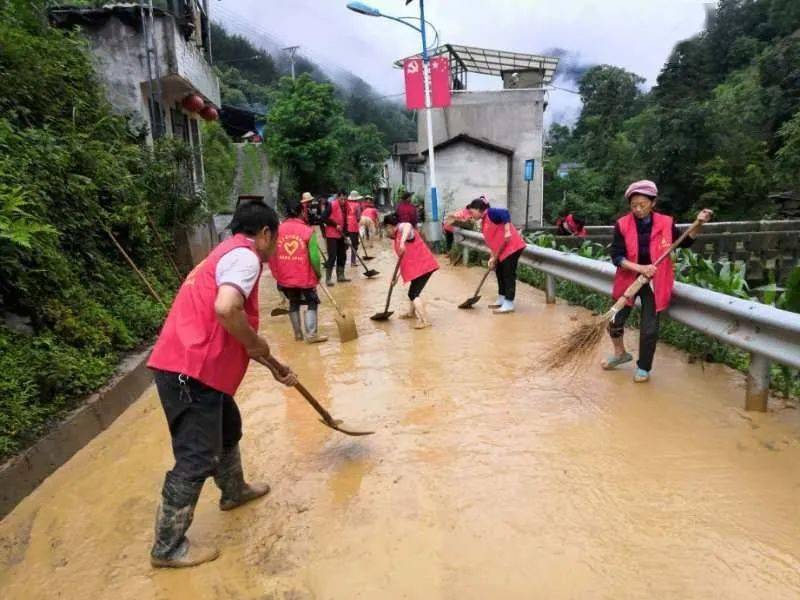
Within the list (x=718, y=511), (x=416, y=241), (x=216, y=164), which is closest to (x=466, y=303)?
(x=416, y=241)

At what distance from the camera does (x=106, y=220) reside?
668 cm

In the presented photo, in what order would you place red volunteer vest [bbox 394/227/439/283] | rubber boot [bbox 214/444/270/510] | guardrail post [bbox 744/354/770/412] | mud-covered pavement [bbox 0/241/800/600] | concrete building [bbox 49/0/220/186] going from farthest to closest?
1. concrete building [bbox 49/0/220/186]
2. red volunteer vest [bbox 394/227/439/283]
3. guardrail post [bbox 744/354/770/412]
4. rubber boot [bbox 214/444/270/510]
5. mud-covered pavement [bbox 0/241/800/600]

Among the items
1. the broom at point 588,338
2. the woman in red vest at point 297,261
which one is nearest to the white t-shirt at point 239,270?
the broom at point 588,338

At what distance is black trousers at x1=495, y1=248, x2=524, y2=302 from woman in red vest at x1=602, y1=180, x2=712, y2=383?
8.96ft

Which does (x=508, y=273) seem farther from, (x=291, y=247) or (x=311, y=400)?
(x=311, y=400)

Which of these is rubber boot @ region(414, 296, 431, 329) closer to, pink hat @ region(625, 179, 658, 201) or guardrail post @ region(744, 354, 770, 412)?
pink hat @ region(625, 179, 658, 201)

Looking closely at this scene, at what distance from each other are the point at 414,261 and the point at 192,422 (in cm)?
457

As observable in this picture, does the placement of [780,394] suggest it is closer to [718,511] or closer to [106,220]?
[718,511]

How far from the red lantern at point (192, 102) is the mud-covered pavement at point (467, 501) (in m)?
8.06

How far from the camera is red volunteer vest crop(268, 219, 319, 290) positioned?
6.14 meters

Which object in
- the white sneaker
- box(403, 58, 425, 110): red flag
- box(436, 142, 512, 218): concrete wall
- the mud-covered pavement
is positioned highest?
box(403, 58, 425, 110): red flag

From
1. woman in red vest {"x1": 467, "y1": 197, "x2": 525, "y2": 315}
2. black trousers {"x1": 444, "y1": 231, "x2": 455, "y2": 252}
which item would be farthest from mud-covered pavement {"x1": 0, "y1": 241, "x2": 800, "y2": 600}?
black trousers {"x1": 444, "y1": 231, "x2": 455, "y2": 252}

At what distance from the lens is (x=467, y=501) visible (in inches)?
113

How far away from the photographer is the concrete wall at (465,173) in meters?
20.2
